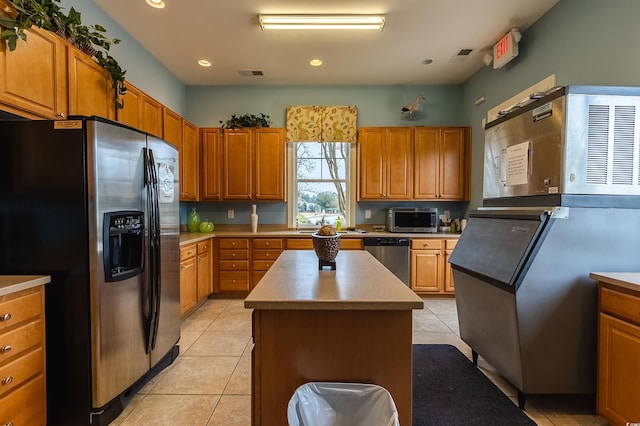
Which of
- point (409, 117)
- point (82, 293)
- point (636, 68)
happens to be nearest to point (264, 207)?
point (409, 117)

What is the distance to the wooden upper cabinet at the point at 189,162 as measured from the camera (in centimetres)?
389

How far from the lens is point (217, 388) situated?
2.16 meters

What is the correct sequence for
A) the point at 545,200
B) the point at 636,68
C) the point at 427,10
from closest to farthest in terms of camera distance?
the point at 545,200
the point at 636,68
the point at 427,10

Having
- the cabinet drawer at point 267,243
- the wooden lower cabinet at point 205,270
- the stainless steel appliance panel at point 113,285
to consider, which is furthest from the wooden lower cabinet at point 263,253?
the stainless steel appliance panel at point 113,285

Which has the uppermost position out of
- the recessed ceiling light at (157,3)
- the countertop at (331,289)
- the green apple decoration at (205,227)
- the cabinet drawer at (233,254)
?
the recessed ceiling light at (157,3)

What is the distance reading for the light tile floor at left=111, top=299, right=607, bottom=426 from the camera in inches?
73.0

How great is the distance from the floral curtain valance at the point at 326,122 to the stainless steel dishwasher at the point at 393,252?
153cm

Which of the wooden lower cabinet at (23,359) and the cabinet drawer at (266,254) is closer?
the wooden lower cabinet at (23,359)

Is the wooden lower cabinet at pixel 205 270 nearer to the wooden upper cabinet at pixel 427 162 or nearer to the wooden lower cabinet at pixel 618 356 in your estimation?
the wooden upper cabinet at pixel 427 162

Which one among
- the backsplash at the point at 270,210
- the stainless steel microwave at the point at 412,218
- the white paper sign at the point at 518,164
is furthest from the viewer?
the backsplash at the point at 270,210

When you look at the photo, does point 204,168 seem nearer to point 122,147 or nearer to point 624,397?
point 122,147

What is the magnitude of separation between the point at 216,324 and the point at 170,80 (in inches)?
125

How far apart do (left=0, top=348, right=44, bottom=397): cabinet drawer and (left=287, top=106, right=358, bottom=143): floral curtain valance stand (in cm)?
357

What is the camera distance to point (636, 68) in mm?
2039
